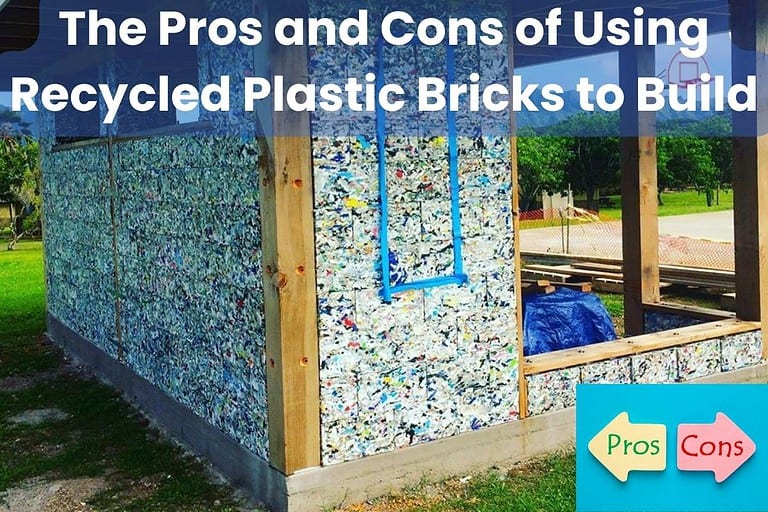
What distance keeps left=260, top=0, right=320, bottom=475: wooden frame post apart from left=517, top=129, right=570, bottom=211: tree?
25.6m

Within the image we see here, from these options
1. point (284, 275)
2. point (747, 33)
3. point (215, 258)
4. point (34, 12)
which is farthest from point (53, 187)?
point (747, 33)

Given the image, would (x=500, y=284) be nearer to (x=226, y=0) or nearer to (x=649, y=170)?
(x=226, y=0)

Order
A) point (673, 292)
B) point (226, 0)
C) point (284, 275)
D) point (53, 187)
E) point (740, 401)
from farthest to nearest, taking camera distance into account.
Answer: point (673, 292), point (53, 187), point (226, 0), point (284, 275), point (740, 401)

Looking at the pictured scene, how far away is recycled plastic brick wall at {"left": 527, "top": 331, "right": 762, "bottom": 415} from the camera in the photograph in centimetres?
543

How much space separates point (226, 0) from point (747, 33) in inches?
152

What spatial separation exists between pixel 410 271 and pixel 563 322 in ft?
7.70

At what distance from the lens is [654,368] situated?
19.5 feet

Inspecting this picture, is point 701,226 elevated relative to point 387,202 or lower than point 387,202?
lower

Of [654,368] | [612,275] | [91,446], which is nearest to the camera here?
[654,368]

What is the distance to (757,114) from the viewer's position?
6.28m

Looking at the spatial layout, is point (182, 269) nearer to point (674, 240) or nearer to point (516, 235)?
point (516, 235)

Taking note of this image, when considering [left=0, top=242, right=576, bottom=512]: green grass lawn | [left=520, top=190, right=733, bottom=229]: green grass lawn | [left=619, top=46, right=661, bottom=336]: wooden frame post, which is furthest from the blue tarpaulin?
[left=520, top=190, right=733, bottom=229]: green grass lawn

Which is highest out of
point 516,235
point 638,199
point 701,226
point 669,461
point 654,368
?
point 638,199
